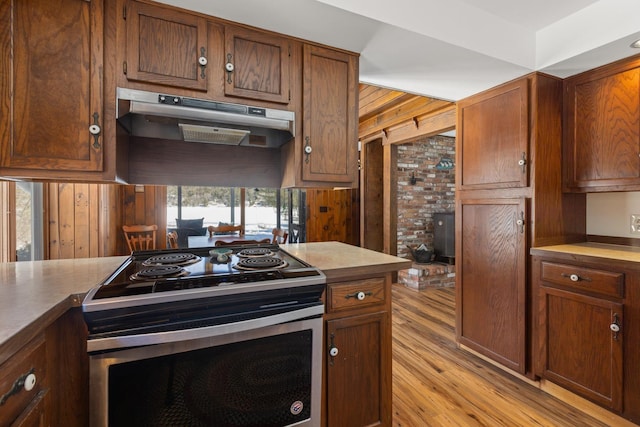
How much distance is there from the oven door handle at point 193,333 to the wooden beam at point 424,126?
2.85 metres

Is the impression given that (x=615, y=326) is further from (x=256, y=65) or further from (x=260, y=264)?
(x=256, y=65)

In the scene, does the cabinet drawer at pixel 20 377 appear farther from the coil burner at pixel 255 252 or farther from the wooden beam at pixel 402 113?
the wooden beam at pixel 402 113

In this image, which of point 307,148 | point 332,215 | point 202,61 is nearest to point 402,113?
point 332,215

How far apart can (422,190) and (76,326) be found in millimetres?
4710

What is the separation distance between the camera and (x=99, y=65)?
137 centimetres

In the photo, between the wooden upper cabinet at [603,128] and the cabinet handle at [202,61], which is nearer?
the cabinet handle at [202,61]

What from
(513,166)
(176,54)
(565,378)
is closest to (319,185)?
(176,54)

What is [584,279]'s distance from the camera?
5.90 feet

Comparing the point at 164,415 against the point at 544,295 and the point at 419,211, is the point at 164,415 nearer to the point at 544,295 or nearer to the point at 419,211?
the point at 544,295

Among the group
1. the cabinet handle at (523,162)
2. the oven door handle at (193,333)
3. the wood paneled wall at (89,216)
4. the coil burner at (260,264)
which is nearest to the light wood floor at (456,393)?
the oven door handle at (193,333)

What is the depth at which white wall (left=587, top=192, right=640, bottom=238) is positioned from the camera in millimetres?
2086

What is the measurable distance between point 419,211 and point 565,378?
10.5ft

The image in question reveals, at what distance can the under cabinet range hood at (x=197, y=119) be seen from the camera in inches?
55.4

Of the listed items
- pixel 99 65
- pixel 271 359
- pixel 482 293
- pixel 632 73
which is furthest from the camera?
pixel 482 293
